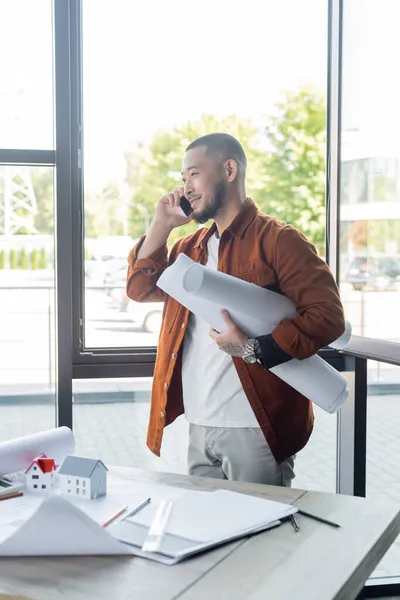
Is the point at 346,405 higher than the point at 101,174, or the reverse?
the point at 101,174

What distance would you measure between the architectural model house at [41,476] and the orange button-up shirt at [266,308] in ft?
2.12

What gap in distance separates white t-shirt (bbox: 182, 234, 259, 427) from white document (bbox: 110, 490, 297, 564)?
1.74 ft

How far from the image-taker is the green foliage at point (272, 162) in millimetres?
2840

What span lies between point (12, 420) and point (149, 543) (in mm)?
1628

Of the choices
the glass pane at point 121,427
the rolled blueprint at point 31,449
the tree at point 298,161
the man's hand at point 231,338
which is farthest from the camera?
the tree at point 298,161

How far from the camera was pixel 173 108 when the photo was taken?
2.84 m

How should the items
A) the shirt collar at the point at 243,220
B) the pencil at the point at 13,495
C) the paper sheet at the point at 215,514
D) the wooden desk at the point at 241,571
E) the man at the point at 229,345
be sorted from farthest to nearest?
1. the shirt collar at the point at 243,220
2. the man at the point at 229,345
3. the pencil at the point at 13,495
4. the paper sheet at the point at 215,514
5. the wooden desk at the point at 241,571

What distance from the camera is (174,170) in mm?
2859

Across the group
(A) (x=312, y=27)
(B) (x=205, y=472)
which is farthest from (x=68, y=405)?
(A) (x=312, y=27)

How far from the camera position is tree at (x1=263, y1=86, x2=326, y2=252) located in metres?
2.94

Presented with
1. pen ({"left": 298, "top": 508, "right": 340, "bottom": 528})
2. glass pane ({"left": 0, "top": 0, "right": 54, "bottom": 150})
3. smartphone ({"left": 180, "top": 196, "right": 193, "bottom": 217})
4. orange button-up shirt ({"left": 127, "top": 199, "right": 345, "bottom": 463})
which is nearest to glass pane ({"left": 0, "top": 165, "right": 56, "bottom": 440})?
glass pane ({"left": 0, "top": 0, "right": 54, "bottom": 150})

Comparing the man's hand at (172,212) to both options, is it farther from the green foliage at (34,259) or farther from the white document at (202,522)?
the white document at (202,522)

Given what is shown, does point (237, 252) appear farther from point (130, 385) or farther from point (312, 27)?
point (312, 27)

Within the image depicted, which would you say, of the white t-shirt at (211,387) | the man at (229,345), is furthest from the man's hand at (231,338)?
the white t-shirt at (211,387)
